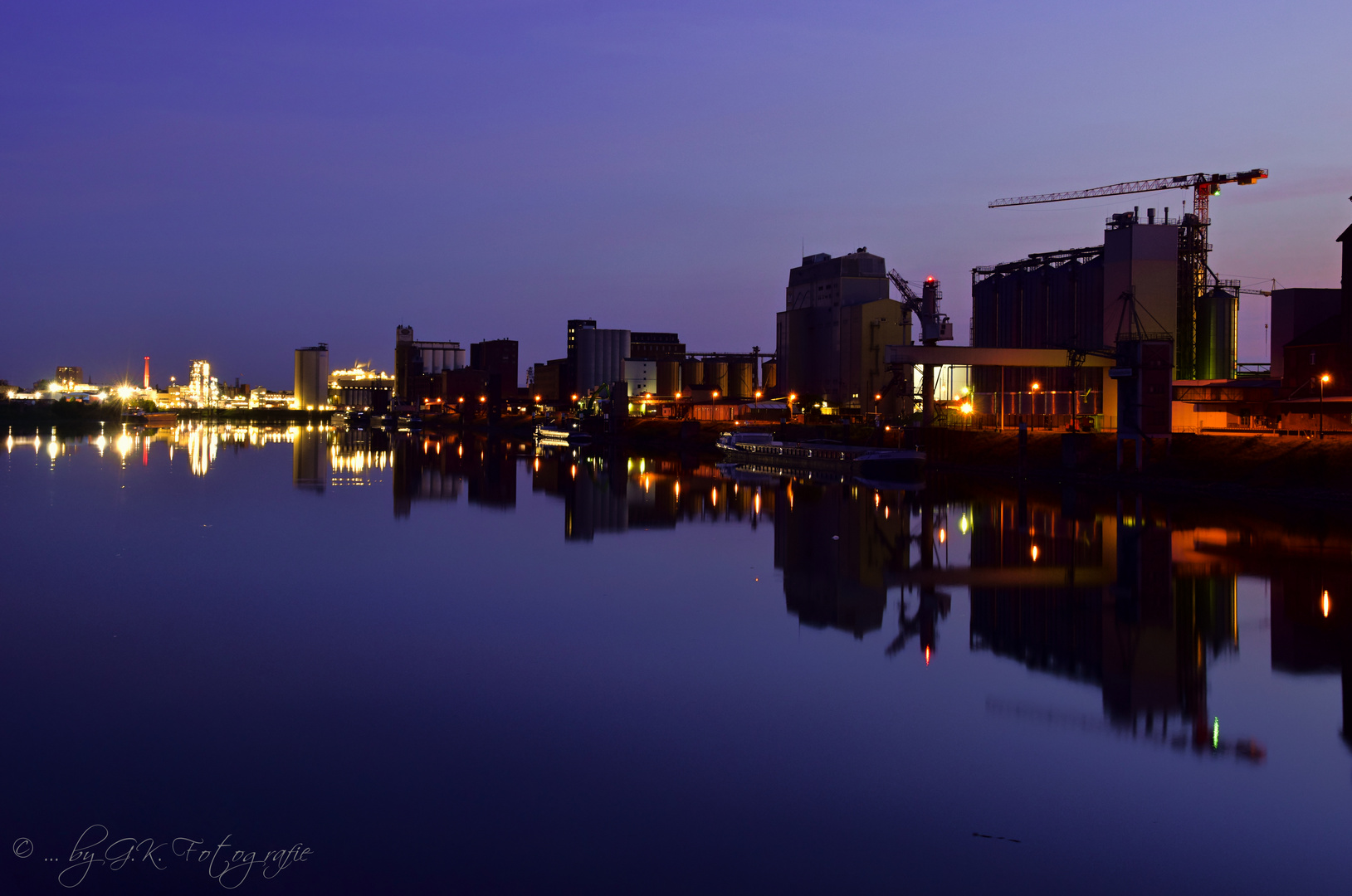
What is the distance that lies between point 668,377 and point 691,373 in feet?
27.6

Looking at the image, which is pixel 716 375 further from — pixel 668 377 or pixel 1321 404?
pixel 1321 404

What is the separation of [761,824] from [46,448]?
290 feet

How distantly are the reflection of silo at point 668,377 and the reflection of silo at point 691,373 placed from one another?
4.15 m

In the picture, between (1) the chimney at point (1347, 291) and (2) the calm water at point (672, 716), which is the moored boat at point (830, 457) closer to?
Answer: (1) the chimney at point (1347, 291)

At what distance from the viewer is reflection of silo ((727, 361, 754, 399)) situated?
14738cm

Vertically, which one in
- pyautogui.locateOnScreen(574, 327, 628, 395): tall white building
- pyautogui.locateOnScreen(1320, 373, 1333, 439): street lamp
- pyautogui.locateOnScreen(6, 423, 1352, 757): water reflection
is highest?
pyautogui.locateOnScreen(574, 327, 628, 395): tall white building

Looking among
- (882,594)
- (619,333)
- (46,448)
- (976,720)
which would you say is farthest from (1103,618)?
(619,333)

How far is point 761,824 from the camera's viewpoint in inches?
338

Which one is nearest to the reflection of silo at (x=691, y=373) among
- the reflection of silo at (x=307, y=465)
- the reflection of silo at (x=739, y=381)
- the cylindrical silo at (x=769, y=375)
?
the cylindrical silo at (x=769, y=375)

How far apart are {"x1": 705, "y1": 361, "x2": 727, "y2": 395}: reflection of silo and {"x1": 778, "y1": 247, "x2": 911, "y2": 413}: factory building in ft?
80.9

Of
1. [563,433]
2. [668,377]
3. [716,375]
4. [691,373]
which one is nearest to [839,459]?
[563,433]

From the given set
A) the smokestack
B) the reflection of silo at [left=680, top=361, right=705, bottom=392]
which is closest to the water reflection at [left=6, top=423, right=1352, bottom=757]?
the smokestack

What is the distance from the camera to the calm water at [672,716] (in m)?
8.00

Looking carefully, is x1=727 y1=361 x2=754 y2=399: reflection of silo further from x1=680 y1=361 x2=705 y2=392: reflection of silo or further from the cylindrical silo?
x1=680 y1=361 x2=705 y2=392: reflection of silo
